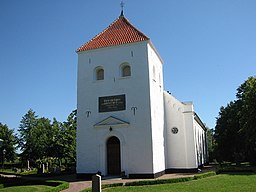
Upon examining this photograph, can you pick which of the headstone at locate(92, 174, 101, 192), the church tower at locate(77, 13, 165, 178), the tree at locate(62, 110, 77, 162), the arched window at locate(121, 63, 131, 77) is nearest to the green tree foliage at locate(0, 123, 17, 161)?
the tree at locate(62, 110, 77, 162)

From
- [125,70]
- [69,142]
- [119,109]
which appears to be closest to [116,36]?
[125,70]

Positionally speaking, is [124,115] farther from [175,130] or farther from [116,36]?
[116,36]

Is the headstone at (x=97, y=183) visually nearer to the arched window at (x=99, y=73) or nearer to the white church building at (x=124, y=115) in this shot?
the white church building at (x=124, y=115)

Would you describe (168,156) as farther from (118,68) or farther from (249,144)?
(249,144)

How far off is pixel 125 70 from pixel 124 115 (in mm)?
4011

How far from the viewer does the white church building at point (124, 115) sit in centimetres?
2177

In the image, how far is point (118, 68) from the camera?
76.9 ft

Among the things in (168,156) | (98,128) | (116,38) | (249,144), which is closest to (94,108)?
(98,128)

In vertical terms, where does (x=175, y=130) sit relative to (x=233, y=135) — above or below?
above

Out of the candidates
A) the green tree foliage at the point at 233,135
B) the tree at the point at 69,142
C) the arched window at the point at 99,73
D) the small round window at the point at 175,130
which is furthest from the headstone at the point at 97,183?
the green tree foliage at the point at 233,135

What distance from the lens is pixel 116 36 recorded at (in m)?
24.9

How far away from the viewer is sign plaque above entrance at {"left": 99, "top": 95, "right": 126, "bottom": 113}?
74.5ft

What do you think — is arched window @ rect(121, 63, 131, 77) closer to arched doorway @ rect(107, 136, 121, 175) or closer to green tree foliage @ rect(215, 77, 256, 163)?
arched doorway @ rect(107, 136, 121, 175)

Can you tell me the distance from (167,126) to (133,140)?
579cm
